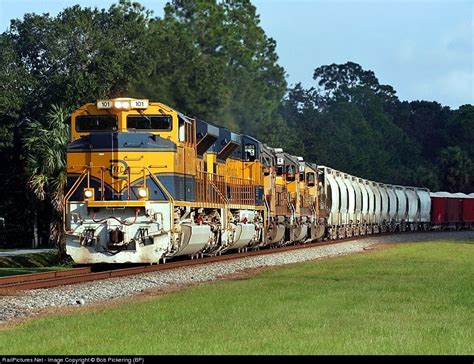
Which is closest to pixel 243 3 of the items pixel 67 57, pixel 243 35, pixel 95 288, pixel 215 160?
pixel 243 35

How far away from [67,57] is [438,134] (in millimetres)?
96776

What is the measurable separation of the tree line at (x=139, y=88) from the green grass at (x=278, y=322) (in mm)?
10580

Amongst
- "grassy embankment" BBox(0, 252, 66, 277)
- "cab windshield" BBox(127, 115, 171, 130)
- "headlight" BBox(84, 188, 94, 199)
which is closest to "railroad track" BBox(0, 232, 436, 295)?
"headlight" BBox(84, 188, 94, 199)

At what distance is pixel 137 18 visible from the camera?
6003cm

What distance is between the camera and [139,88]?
38.9m

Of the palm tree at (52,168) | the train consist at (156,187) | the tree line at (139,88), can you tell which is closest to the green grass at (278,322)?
the train consist at (156,187)

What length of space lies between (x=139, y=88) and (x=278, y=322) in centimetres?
2765

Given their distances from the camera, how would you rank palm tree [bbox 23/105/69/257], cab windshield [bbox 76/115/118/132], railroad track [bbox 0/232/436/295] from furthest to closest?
palm tree [bbox 23/105/69/257] → cab windshield [bbox 76/115/118/132] → railroad track [bbox 0/232/436/295]

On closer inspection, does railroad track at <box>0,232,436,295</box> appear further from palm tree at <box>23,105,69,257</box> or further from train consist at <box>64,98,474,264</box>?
palm tree at <box>23,105,69,257</box>

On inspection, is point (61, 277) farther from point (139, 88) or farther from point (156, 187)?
point (139, 88)

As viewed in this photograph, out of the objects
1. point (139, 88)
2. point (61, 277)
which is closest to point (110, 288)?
point (61, 277)

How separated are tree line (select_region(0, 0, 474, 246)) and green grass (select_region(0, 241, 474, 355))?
10.6m

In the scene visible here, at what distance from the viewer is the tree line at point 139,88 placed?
139 ft

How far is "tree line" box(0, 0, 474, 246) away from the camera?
4222 cm
